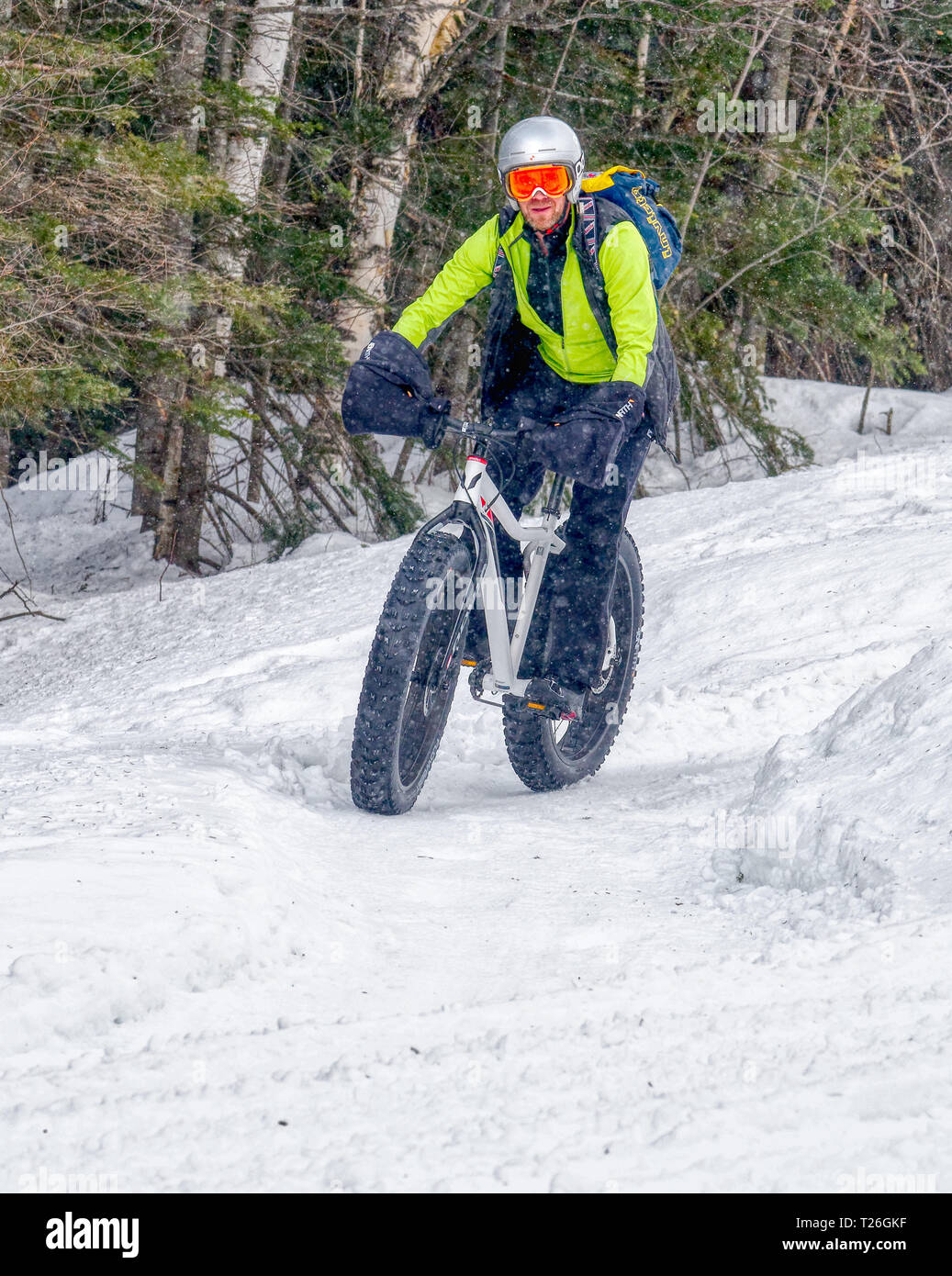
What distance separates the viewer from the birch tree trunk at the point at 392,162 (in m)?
10.2

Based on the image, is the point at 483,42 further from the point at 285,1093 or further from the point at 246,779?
the point at 285,1093

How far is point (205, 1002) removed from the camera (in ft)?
8.03

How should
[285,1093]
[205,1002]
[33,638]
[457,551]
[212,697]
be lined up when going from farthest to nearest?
[33,638], [212,697], [457,551], [205,1002], [285,1093]

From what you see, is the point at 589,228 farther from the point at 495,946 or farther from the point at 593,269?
the point at 495,946

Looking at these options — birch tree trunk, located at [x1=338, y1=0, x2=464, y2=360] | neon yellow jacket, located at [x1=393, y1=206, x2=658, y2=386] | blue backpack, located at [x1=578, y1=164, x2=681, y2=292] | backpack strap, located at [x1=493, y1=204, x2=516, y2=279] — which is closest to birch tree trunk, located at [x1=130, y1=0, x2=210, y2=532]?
birch tree trunk, located at [x1=338, y1=0, x2=464, y2=360]

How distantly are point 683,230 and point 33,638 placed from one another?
6758 mm

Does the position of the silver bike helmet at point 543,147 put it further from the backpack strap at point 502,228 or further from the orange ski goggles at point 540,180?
the backpack strap at point 502,228

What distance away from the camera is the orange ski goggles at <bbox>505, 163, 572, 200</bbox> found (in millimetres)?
3787

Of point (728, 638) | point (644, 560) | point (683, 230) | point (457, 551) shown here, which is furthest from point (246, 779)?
point (683, 230)

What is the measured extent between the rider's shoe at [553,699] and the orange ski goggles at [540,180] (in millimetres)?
1600

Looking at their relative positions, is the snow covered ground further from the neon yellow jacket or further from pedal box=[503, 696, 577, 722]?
the neon yellow jacket

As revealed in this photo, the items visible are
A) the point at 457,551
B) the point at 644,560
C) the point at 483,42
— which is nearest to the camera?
the point at 457,551

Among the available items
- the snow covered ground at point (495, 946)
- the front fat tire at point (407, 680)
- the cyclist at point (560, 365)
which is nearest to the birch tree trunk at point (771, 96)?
the snow covered ground at point (495, 946)

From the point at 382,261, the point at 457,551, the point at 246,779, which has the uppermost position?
the point at 382,261
